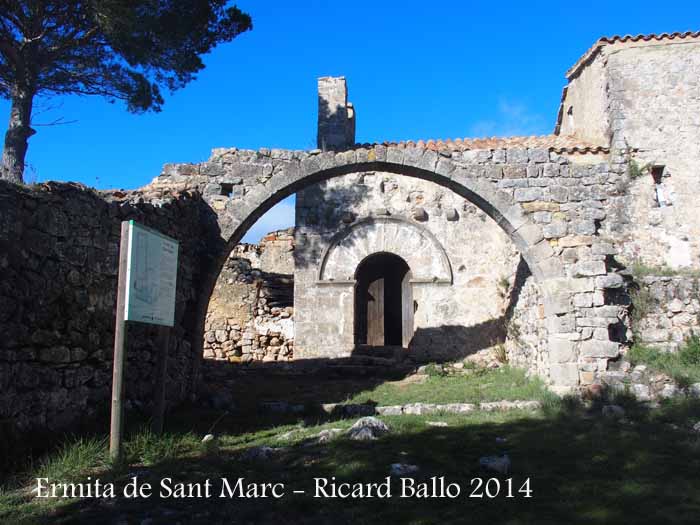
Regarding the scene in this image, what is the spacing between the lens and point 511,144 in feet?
41.8

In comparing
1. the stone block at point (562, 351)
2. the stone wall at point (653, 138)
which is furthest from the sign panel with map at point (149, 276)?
the stone wall at point (653, 138)

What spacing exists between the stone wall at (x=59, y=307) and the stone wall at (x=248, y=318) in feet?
20.6

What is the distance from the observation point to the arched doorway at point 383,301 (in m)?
12.5

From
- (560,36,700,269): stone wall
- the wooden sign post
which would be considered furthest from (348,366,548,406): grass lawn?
(560,36,700,269): stone wall

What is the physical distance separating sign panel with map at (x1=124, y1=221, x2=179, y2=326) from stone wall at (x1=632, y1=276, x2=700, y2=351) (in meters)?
6.22

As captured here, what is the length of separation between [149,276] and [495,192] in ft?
16.8

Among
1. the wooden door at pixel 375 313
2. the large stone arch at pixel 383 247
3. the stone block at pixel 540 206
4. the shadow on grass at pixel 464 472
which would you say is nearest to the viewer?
the shadow on grass at pixel 464 472

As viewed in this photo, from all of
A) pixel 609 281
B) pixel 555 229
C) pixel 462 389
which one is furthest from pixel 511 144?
pixel 462 389

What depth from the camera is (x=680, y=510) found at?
3.42 m

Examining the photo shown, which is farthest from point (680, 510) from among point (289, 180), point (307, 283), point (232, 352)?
point (232, 352)

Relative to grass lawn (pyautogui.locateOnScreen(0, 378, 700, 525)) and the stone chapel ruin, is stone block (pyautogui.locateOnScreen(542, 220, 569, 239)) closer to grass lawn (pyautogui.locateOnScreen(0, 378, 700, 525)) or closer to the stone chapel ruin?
the stone chapel ruin

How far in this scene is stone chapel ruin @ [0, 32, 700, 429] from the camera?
199 inches

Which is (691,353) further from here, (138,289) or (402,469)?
(138,289)

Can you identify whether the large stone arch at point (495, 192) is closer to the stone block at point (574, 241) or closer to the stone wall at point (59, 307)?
the stone block at point (574, 241)
